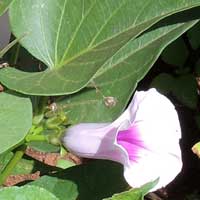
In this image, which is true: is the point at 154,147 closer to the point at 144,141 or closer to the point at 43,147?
the point at 144,141

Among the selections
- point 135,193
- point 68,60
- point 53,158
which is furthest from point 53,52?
point 53,158

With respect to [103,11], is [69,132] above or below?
below

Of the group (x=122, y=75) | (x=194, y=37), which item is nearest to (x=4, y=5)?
(x=122, y=75)

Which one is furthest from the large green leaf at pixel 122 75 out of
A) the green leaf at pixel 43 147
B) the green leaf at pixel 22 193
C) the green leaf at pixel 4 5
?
the green leaf at pixel 22 193

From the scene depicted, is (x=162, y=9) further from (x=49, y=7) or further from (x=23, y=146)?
(x=23, y=146)

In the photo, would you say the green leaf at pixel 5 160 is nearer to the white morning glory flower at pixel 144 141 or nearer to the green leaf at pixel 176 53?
the white morning glory flower at pixel 144 141

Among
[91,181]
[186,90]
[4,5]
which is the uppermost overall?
[4,5]
